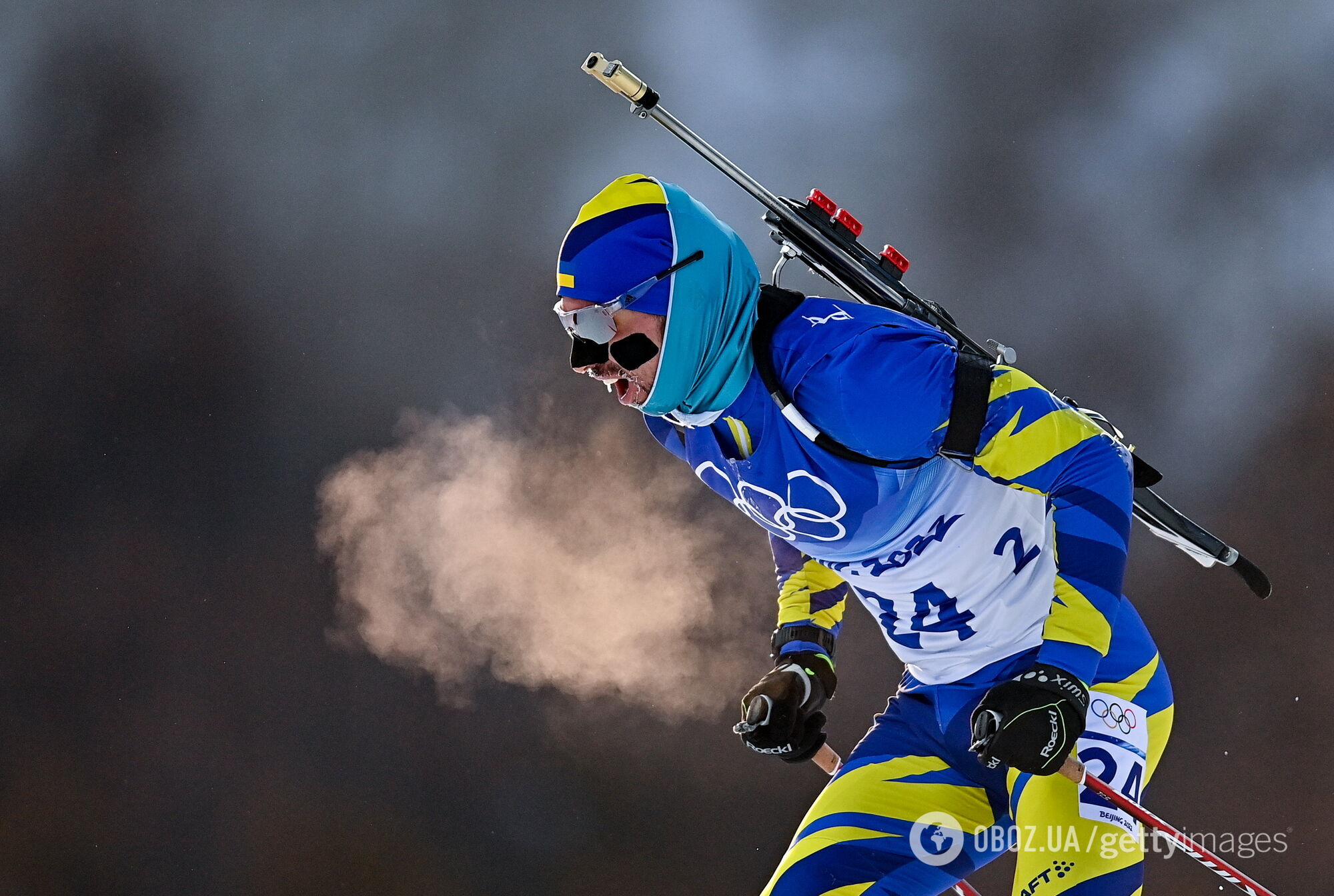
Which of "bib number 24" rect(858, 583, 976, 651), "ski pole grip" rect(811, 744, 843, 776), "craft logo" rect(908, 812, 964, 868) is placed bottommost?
"craft logo" rect(908, 812, 964, 868)

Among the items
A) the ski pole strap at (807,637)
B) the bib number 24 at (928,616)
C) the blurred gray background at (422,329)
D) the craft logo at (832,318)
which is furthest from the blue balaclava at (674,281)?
the blurred gray background at (422,329)

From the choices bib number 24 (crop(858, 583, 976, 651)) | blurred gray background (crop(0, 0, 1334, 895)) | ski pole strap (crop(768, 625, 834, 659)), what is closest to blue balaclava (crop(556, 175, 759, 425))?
bib number 24 (crop(858, 583, 976, 651))

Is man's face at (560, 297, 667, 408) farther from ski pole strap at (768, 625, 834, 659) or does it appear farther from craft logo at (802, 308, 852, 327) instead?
ski pole strap at (768, 625, 834, 659)

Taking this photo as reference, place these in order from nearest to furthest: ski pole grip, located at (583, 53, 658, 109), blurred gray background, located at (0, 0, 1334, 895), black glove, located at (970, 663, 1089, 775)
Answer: black glove, located at (970, 663, 1089, 775)
ski pole grip, located at (583, 53, 658, 109)
blurred gray background, located at (0, 0, 1334, 895)

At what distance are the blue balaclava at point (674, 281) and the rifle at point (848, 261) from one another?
16.7 inches

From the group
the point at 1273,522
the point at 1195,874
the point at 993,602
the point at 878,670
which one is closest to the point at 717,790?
the point at 878,670

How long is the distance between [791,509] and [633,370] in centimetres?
37

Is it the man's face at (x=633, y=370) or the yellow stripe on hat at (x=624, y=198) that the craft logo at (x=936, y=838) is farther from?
the yellow stripe on hat at (x=624, y=198)

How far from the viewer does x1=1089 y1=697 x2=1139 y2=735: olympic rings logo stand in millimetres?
2020

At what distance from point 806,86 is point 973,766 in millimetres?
2745

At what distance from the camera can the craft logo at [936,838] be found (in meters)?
2.12

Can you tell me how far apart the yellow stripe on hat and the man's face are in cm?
15

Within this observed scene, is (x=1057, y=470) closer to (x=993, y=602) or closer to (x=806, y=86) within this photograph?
(x=993, y=602)

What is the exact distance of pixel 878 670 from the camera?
173 inches
